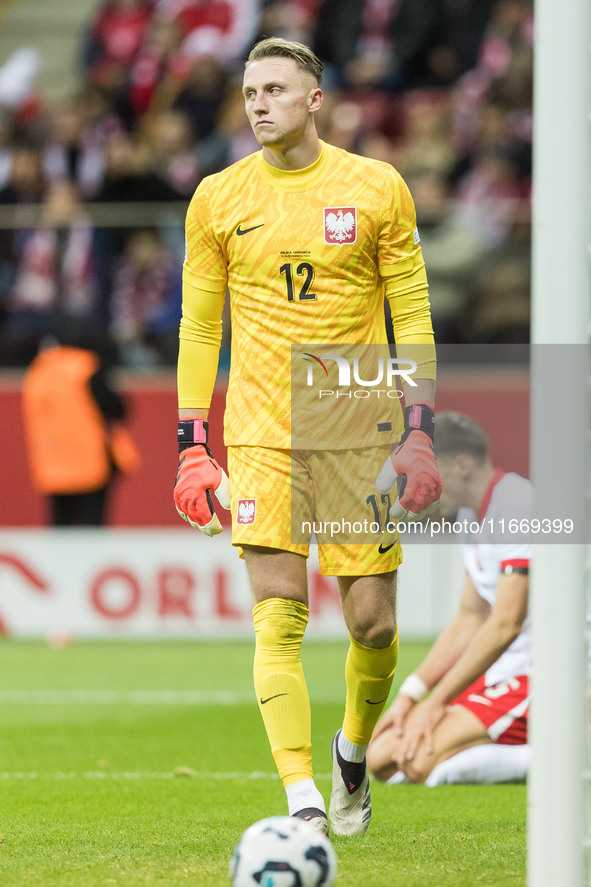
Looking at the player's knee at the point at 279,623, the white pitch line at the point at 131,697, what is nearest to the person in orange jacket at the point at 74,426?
the white pitch line at the point at 131,697

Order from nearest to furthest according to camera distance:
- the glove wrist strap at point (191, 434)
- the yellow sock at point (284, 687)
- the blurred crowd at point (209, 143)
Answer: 1. the yellow sock at point (284, 687)
2. the glove wrist strap at point (191, 434)
3. the blurred crowd at point (209, 143)

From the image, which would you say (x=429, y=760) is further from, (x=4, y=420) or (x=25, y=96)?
(x=25, y=96)

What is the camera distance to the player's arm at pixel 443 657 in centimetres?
618

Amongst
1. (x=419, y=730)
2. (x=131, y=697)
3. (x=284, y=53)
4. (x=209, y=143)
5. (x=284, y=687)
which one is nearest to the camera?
(x=284, y=687)

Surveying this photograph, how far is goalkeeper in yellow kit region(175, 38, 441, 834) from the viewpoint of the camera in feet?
14.7

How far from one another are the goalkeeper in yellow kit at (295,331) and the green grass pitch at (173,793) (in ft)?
1.97

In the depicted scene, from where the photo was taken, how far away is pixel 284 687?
14.3ft

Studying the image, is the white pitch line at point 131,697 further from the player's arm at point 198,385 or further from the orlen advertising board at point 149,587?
the player's arm at point 198,385

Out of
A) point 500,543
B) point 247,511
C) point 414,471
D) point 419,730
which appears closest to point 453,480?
point 500,543

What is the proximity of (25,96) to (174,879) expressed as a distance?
487 inches

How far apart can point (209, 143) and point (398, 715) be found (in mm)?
8762

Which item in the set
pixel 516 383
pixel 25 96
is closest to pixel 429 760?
pixel 516 383

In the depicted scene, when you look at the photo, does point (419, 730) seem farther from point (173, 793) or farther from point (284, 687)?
point (284, 687)

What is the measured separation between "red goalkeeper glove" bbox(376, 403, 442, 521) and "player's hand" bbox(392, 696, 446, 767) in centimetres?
168
